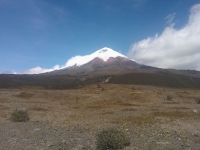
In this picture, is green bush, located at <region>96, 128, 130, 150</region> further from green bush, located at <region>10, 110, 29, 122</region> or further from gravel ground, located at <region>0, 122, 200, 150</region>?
green bush, located at <region>10, 110, 29, 122</region>

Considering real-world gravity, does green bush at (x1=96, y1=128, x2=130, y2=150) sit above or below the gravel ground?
above

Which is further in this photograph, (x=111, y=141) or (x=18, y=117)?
(x=18, y=117)

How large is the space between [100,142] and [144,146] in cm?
270

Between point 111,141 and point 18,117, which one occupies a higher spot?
point 111,141

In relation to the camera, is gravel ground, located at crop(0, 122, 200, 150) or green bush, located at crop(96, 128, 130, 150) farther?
gravel ground, located at crop(0, 122, 200, 150)

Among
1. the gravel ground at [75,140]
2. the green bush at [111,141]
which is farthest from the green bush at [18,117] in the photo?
the green bush at [111,141]

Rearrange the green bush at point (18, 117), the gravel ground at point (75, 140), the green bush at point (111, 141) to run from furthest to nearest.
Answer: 1. the green bush at point (18, 117)
2. the gravel ground at point (75, 140)
3. the green bush at point (111, 141)

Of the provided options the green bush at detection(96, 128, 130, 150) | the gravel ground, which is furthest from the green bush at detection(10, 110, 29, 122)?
the green bush at detection(96, 128, 130, 150)

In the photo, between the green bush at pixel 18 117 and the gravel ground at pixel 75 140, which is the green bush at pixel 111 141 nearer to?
the gravel ground at pixel 75 140

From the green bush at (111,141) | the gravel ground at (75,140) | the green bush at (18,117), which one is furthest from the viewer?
the green bush at (18,117)

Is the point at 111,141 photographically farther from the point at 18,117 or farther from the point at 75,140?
the point at 18,117

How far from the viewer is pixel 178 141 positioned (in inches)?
574

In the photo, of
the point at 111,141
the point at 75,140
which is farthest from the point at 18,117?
the point at 111,141

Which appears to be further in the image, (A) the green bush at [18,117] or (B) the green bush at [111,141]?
→ (A) the green bush at [18,117]
